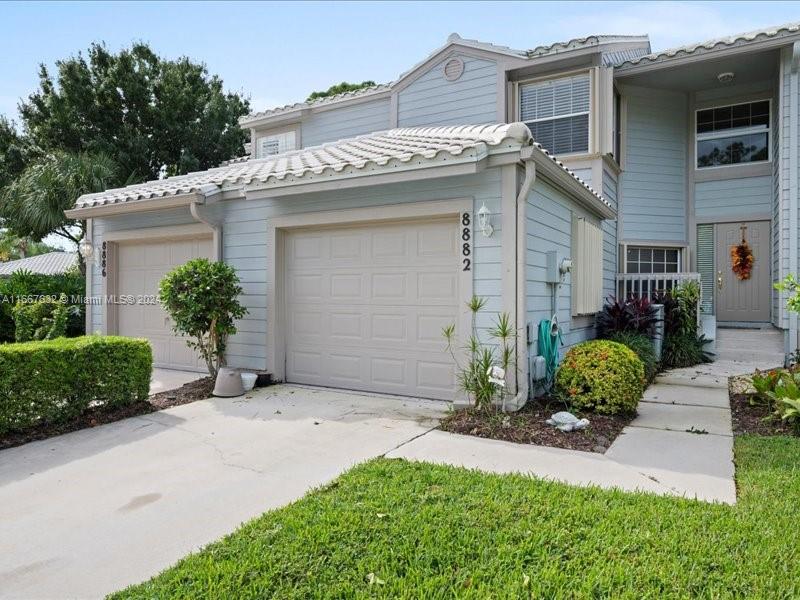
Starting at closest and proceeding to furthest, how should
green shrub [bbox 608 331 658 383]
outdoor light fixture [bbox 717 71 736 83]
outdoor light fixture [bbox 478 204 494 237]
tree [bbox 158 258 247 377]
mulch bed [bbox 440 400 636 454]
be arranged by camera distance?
mulch bed [bbox 440 400 636 454], outdoor light fixture [bbox 478 204 494 237], tree [bbox 158 258 247 377], green shrub [bbox 608 331 658 383], outdoor light fixture [bbox 717 71 736 83]

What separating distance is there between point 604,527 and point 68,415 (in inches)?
209

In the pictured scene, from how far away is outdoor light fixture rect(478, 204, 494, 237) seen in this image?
5801 millimetres

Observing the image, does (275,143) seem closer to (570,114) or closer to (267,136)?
(267,136)

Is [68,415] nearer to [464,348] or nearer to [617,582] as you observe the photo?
[464,348]

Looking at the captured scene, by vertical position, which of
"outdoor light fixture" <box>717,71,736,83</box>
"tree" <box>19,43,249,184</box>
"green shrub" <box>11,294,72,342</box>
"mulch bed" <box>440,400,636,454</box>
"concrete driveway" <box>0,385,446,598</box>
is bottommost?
"concrete driveway" <box>0,385,446,598</box>

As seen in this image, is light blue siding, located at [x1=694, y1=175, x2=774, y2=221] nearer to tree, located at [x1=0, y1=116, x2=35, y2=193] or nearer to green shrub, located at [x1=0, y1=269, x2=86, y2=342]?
green shrub, located at [x1=0, y1=269, x2=86, y2=342]

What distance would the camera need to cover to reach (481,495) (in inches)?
138

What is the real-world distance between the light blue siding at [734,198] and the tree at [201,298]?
10003mm

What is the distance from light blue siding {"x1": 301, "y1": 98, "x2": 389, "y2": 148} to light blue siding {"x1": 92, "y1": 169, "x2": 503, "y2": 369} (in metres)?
5.17

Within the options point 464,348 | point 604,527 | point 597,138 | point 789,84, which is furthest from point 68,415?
point 789,84

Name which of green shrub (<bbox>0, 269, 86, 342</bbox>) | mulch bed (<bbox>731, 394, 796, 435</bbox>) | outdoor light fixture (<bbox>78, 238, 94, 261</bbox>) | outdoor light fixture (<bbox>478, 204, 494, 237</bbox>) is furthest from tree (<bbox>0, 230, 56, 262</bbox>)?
mulch bed (<bbox>731, 394, 796, 435</bbox>)

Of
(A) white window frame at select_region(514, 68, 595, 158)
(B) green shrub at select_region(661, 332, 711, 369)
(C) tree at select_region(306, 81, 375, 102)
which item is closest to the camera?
(B) green shrub at select_region(661, 332, 711, 369)

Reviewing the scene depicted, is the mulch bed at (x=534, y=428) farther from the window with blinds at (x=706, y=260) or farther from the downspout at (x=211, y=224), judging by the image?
the window with blinds at (x=706, y=260)

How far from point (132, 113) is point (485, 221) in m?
22.4
